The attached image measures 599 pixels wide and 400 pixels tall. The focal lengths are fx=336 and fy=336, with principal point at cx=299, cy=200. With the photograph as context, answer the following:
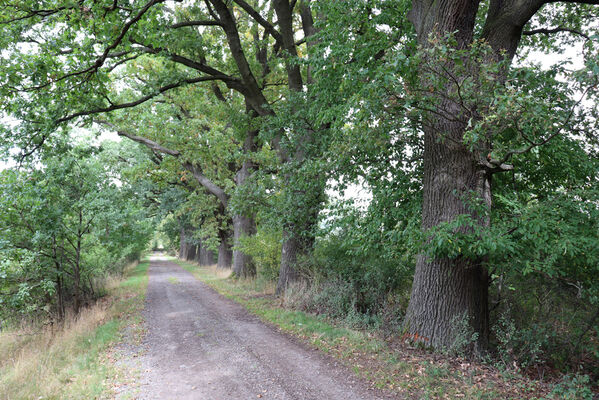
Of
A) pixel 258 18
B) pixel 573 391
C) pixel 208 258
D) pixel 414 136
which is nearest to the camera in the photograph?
pixel 573 391

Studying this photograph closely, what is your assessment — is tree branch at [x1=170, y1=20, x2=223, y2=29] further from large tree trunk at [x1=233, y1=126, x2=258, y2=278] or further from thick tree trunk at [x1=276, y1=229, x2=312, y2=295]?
thick tree trunk at [x1=276, y1=229, x2=312, y2=295]

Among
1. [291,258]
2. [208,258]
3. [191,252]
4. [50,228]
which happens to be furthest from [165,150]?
[191,252]

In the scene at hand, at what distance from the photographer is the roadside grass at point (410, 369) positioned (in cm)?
455

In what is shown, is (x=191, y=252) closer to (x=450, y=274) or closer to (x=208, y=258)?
(x=208, y=258)

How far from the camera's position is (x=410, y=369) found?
5227 mm

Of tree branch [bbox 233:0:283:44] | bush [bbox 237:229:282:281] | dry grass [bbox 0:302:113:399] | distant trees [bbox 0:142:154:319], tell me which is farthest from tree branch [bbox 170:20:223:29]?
dry grass [bbox 0:302:113:399]

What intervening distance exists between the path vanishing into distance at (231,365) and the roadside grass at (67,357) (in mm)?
580

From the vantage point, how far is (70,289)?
1245 centimetres

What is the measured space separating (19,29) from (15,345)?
27.9 ft

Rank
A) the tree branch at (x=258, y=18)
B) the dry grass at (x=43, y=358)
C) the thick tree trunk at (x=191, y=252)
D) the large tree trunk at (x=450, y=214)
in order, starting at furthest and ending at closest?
1. the thick tree trunk at (x=191, y=252)
2. the tree branch at (x=258, y=18)
3. the large tree trunk at (x=450, y=214)
4. the dry grass at (x=43, y=358)

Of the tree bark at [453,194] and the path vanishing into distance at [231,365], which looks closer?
the path vanishing into distance at [231,365]

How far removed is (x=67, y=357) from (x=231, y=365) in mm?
3590

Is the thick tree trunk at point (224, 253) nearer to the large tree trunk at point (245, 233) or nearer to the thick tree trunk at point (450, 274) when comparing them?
the large tree trunk at point (245, 233)

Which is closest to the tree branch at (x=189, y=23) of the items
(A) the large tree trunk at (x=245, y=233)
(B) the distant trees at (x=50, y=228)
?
(B) the distant trees at (x=50, y=228)
